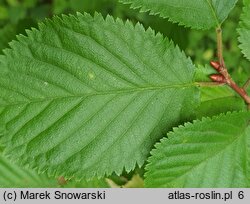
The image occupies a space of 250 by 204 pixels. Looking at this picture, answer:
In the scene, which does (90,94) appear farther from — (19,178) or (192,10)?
(19,178)

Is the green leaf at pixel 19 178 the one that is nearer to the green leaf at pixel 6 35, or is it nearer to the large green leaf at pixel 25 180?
the large green leaf at pixel 25 180

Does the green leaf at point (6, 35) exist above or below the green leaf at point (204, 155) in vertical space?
above

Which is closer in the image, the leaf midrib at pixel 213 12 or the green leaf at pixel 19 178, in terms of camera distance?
the leaf midrib at pixel 213 12

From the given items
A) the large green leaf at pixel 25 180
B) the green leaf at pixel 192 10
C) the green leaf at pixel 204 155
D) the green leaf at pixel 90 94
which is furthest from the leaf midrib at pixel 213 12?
the large green leaf at pixel 25 180

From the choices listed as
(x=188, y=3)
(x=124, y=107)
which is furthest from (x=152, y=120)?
(x=188, y=3)

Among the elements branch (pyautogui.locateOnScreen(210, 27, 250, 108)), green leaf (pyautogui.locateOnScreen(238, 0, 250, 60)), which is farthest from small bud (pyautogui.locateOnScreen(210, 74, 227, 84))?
green leaf (pyautogui.locateOnScreen(238, 0, 250, 60))

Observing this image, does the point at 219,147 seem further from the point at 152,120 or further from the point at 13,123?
the point at 13,123
